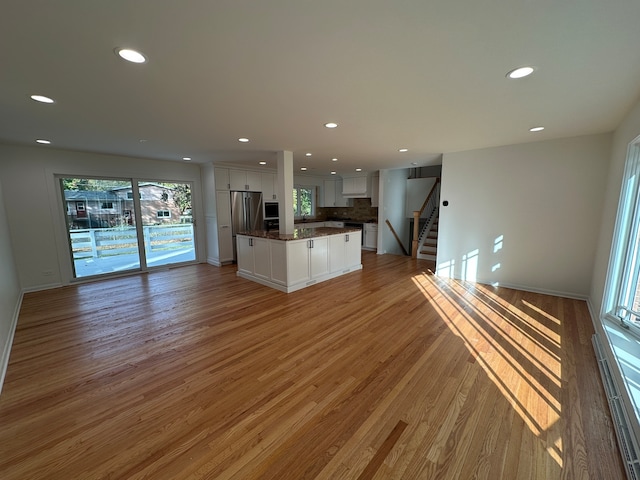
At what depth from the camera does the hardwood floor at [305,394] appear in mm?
1434

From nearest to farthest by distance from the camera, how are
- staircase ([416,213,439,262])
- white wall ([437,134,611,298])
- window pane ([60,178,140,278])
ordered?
white wall ([437,134,611,298]), window pane ([60,178,140,278]), staircase ([416,213,439,262])

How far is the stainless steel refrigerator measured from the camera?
626 centimetres

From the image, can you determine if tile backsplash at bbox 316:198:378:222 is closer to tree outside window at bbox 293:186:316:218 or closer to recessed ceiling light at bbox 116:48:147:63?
tree outside window at bbox 293:186:316:218

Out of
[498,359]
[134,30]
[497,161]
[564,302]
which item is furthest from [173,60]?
[564,302]

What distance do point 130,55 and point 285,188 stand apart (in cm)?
309

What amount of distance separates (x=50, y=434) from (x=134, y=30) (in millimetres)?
2521

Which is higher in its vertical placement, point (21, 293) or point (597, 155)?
point (597, 155)

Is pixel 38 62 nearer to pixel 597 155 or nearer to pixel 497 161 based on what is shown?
pixel 497 161

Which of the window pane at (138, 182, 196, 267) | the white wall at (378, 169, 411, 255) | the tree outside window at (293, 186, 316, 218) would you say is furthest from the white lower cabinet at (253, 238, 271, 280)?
the white wall at (378, 169, 411, 255)

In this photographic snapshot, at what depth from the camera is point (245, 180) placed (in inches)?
252

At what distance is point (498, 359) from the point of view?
239 centimetres

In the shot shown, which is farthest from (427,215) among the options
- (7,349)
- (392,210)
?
(7,349)

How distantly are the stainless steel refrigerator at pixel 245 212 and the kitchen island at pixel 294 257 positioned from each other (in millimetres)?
1314

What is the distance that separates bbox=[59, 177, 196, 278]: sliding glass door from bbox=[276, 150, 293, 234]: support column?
113 inches
